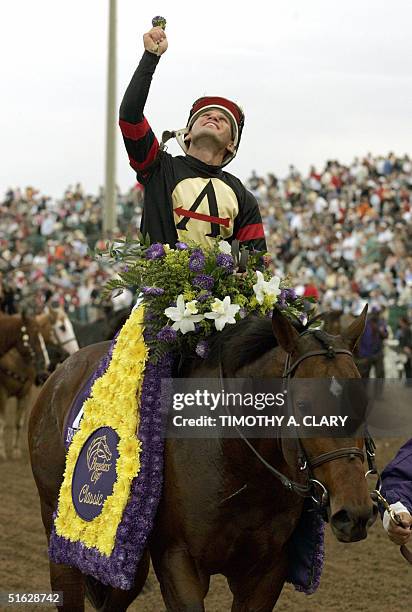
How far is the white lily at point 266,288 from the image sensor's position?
4527 mm

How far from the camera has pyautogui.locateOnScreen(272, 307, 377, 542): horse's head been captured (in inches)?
142

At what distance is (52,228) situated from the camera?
101 ft

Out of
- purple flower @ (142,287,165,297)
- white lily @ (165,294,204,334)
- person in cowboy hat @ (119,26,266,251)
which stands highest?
person in cowboy hat @ (119,26,266,251)

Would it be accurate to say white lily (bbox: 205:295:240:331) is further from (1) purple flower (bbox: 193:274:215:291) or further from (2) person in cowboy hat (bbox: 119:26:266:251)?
(2) person in cowboy hat (bbox: 119:26:266:251)

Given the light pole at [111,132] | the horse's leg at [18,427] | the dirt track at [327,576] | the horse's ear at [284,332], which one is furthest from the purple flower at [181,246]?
the light pole at [111,132]

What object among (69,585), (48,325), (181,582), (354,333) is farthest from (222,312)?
(48,325)

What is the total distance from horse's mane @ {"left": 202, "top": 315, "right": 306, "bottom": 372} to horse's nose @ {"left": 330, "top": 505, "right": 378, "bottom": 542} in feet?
2.75

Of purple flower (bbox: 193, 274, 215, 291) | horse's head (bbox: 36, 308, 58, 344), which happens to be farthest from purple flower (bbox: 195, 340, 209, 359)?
horse's head (bbox: 36, 308, 58, 344)

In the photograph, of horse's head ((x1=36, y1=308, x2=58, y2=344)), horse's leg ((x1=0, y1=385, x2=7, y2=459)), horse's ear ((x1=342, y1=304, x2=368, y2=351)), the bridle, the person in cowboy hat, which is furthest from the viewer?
horse's head ((x1=36, y1=308, x2=58, y2=344))

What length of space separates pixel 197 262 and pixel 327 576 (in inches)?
147

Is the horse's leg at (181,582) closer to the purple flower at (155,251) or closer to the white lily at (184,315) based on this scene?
the white lily at (184,315)

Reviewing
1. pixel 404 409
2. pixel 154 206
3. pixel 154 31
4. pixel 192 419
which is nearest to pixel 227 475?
pixel 192 419

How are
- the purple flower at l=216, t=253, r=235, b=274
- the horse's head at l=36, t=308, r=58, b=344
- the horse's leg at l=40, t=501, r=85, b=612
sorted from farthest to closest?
the horse's head at l=36, t=308, r=58, b=344 → the horse's leg at l=40, t=501, r=85, b=612 → the purple flower at l=216, t=253, r=235, b=274

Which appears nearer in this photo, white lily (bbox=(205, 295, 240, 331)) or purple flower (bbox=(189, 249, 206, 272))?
white lily (bbox=(205, 295, 240, 331))
